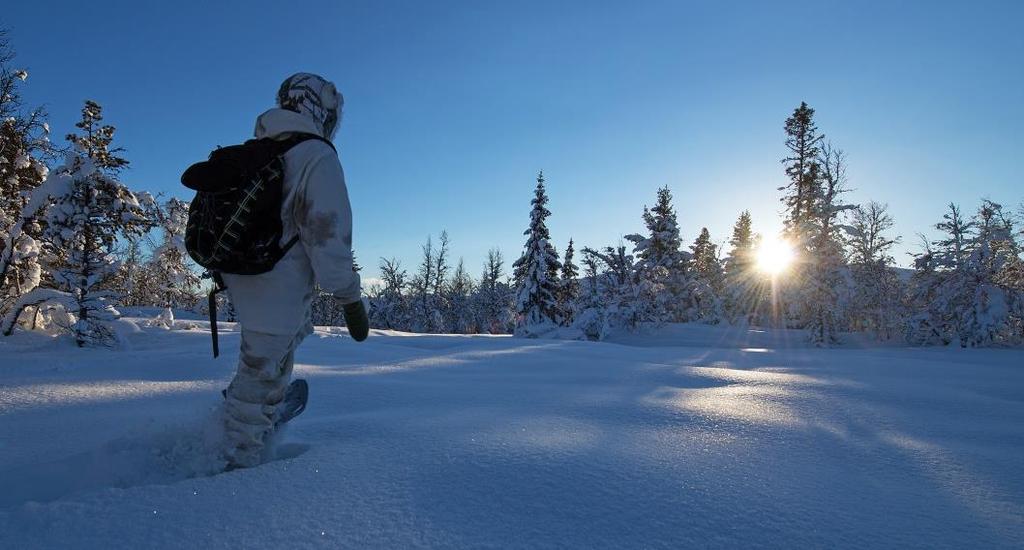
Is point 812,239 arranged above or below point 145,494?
above

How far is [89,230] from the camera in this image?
28.7ft

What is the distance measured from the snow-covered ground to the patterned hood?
128cm

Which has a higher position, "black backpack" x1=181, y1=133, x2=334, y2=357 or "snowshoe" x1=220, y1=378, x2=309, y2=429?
"black backpack" x1=181, y1=133, x2=334, y2=357

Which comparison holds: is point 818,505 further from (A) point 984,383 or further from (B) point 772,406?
(A) point 984,383

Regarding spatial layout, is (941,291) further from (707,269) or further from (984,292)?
(707,269)

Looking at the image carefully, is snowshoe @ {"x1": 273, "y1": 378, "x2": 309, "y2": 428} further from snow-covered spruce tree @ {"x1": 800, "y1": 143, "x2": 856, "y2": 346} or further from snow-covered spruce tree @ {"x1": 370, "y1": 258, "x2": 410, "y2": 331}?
snow-covered spruce tree @ {"x1": 370, "y1": 258, "x2": 410, "y2": 331}

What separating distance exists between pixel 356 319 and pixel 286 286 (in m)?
0.32

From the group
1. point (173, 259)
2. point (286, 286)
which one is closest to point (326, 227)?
point (286, 286)

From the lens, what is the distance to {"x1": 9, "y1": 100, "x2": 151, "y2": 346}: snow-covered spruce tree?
851cm

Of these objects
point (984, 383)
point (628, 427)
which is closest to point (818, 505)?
point (628, 427)

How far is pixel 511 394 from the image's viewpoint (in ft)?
10.6

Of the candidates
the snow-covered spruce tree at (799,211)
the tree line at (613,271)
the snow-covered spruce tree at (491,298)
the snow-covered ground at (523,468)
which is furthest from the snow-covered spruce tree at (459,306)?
the snow-covered ground at (523,468)

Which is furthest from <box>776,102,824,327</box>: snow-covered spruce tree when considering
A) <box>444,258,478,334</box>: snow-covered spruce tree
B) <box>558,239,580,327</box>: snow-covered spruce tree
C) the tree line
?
<box>444,258,478,334</box>: snow-covered spruce tree

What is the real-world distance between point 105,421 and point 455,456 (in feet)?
6.03
